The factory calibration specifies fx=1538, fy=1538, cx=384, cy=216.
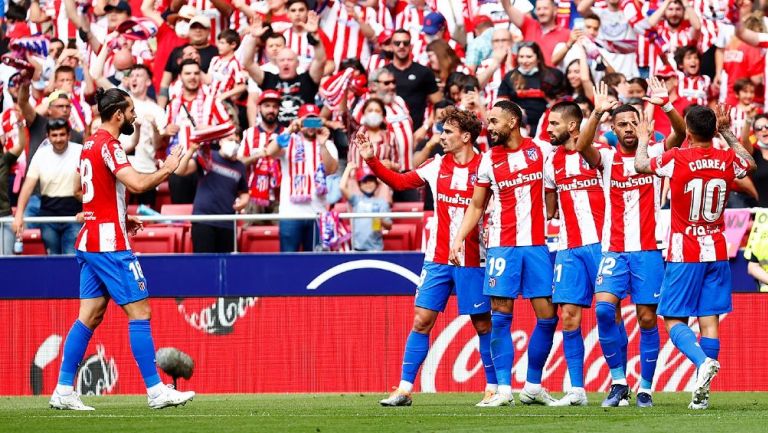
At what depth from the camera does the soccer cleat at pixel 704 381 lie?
11.1 m

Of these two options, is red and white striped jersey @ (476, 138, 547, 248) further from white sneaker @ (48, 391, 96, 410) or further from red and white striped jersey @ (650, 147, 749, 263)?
white sneaker @ (48, 391, 96, 410)

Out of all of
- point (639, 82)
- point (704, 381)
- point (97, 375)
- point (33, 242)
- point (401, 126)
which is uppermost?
point (639, 82)

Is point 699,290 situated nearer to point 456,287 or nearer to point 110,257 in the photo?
point 456,287

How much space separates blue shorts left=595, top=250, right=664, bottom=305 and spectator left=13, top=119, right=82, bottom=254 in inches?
280

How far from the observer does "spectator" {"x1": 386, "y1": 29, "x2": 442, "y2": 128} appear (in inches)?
733

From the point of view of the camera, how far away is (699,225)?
455 inches

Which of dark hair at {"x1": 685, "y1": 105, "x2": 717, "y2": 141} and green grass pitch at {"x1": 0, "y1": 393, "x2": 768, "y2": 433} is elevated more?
dark hair at {"x1": 685, "y1": 105, "x2": 717, "y2": 141}

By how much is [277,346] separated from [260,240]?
124cm

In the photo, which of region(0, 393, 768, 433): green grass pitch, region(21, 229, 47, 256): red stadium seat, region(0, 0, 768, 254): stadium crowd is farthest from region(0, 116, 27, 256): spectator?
region(0, 393, 768, 433): green grass pitch

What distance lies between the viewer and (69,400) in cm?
1210

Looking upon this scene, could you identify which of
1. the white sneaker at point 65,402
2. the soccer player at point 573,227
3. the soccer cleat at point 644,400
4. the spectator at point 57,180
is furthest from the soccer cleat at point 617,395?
the spectator at point 57,180

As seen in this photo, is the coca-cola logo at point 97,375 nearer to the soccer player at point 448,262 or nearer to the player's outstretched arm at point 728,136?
the soccer player at point 448,262

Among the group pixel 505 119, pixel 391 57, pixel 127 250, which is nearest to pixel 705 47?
pixel 391 57

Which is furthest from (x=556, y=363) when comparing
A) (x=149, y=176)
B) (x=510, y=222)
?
(x=149, y=176)
